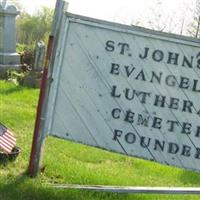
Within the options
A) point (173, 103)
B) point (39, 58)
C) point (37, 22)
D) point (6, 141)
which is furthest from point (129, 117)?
point (37, 22)

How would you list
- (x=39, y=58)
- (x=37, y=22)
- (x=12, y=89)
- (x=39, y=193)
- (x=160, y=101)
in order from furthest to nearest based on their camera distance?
(x=37, y=22)
(x=39, y=58)
(x=12, y=89)
(x=160, y=101)
(x=39, y=193)

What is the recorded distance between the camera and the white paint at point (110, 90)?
523 cm

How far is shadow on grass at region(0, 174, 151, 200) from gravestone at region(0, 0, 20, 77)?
870 centimetres

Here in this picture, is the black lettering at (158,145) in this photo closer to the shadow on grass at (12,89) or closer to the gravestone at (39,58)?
the shadow on grass at (12,89)

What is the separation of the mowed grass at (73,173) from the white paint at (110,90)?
0.54 metres

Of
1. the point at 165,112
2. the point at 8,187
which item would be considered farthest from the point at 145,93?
the point at 8,187

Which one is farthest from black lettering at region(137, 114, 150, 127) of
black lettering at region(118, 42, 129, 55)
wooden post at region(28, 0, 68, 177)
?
wooden post at region(28, 0, 68, 177)

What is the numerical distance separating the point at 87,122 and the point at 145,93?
2.08 ft

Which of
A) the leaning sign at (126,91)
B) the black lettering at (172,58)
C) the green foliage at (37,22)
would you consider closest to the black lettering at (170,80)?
the leaning sign at (126,91)

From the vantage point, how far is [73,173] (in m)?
5.91

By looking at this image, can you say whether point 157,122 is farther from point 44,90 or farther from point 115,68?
point 44,90

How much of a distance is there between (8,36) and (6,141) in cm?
856

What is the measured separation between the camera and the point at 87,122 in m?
5.38

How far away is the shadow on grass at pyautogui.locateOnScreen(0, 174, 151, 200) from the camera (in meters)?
5.06
